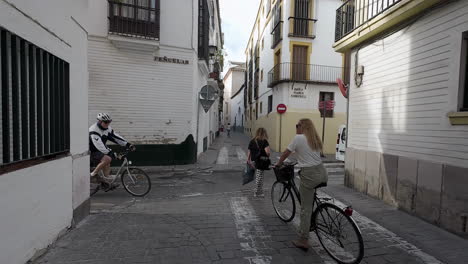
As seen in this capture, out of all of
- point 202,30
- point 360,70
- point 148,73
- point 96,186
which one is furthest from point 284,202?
point 202,30

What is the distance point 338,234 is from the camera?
326 cm

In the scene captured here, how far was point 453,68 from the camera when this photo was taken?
428cm

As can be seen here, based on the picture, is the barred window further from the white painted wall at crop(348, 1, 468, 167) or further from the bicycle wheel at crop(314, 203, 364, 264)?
the white painted wall at crop(348, 1, 468, 167)

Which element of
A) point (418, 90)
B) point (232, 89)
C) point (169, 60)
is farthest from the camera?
point (232, 89)

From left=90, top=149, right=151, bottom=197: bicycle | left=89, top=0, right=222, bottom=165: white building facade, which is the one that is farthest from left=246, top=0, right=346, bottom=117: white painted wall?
left=90, top=149, right=151, bottom=197: bicycle

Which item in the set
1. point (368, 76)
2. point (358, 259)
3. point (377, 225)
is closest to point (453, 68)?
point (368, 76)

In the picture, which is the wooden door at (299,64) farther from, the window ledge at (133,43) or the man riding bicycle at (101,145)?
the man riding bicycle at (101,145)

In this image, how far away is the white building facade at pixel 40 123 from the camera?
2.59 metres

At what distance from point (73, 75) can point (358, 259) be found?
15.6ft

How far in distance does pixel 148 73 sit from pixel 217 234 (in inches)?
307

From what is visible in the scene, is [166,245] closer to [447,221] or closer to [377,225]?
[377,225]

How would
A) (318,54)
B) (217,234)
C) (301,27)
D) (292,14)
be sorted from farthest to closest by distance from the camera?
1. (318,54)
2. (301,27)
3. (292,14)
4. (217,234)

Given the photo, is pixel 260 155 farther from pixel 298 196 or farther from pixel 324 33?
pixel 324 33

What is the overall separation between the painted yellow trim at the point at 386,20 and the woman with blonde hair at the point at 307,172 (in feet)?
11.4
